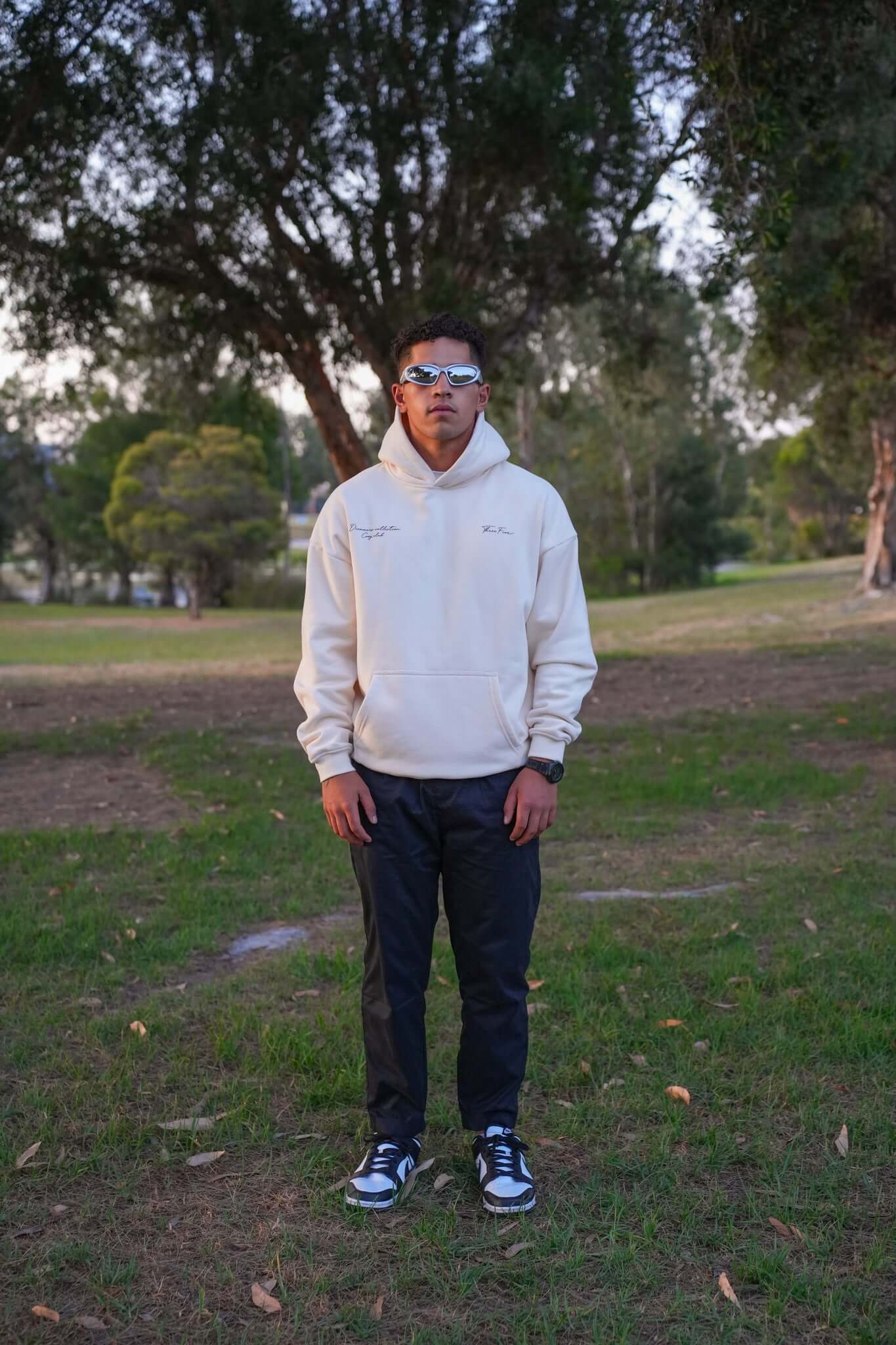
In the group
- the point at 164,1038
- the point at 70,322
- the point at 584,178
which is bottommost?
the point at 164,1038

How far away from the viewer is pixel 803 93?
8.89m

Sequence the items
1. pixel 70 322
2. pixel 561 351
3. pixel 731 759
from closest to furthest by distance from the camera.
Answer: pixel 731 759, pixel 70 322, pixel 561 351

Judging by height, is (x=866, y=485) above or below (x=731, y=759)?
above

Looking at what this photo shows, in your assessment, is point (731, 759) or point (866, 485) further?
point (866, 485)

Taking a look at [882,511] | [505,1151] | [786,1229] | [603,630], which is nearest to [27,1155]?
[505,1151]

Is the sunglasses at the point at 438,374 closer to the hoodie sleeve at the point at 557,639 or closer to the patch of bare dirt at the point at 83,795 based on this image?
the hoodie sleeve at the point at 557,639

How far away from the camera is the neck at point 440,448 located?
3.50 metres

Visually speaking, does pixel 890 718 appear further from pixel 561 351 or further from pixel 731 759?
pixel 561 351

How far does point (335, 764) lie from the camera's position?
3428mm

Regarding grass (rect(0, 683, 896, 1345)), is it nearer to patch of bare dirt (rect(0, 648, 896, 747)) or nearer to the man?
the man

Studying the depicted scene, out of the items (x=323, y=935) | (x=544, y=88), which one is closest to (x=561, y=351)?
(x=544, y=88)

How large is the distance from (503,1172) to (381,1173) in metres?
0.34

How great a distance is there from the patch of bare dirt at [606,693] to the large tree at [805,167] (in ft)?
14.7

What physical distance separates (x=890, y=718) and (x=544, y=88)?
6.76m
